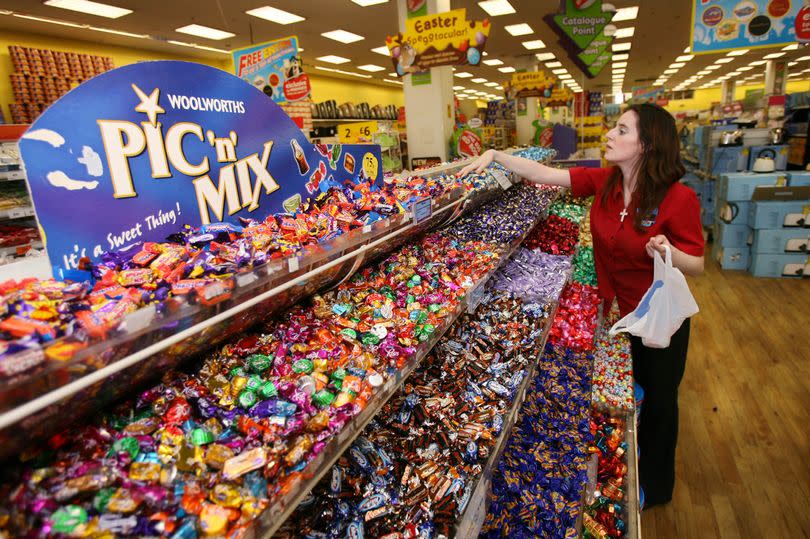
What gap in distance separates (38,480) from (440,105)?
6186 mm

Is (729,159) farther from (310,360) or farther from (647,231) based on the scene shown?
(310,360)

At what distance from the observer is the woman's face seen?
2.18 meters

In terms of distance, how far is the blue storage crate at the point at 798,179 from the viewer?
533 centimetres

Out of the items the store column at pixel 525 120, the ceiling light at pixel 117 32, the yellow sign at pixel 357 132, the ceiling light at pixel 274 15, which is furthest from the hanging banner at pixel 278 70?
the store column at pixel 525 120

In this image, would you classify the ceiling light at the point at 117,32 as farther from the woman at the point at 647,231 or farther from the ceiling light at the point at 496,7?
the woman at the point at 647,231

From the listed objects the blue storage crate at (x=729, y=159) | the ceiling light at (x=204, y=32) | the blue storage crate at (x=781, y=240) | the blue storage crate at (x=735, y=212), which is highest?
the ceiling light at (x=204, y=32)

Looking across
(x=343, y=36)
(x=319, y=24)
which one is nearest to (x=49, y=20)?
(x=319, y=24)

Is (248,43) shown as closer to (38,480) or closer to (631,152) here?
(631,152)

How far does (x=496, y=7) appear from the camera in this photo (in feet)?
27.9

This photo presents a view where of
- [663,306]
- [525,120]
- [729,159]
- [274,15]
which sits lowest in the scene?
[663,306]

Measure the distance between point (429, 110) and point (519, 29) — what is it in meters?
5.79

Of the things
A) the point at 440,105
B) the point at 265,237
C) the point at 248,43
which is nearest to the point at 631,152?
the point at 265,237

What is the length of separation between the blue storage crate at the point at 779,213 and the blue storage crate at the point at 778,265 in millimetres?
407

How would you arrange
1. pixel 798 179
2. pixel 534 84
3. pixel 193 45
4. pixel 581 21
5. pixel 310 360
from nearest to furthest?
pixel 310 360 → pixel 798 179 → pixel 581 21 → pixel 534 84 → pixel 193 45
